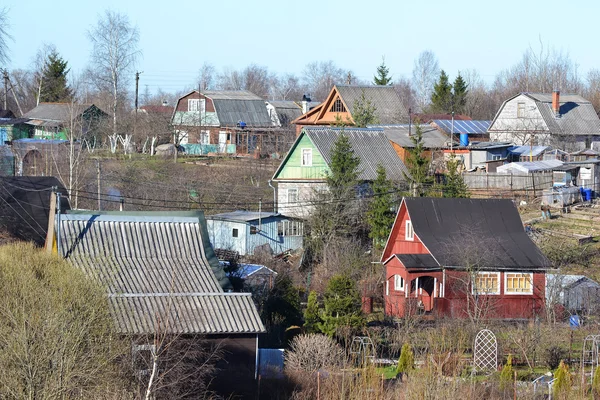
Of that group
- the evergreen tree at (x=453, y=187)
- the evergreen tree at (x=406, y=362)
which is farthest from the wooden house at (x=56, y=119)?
the evergreen tree at (x=406, y=362)

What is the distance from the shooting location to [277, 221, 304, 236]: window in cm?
3088

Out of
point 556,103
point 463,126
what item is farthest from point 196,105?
point 556,103

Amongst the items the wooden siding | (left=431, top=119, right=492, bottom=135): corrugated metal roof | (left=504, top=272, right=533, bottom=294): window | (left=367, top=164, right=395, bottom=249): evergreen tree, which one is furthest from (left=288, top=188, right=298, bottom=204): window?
(left=431, top=119, right=492, bottom=135): corrugated metal roof

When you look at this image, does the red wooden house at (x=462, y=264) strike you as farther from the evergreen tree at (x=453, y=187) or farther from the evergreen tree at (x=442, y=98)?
the evergreen tree at (x=442, y=98)

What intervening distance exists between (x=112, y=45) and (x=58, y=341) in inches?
1593

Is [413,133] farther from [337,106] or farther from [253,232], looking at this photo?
[253,232]

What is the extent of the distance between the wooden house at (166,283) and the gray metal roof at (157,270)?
2 cm

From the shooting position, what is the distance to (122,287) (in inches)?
614

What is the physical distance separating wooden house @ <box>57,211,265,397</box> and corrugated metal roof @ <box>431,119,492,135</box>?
27.6 meters

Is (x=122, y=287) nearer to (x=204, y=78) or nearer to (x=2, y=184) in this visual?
(x=2, y=184)

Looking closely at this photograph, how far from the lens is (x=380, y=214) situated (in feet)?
96.6

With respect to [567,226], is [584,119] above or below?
above

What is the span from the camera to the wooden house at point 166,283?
1455cm

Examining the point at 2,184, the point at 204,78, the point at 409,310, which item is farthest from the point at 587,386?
the point at 204,78
